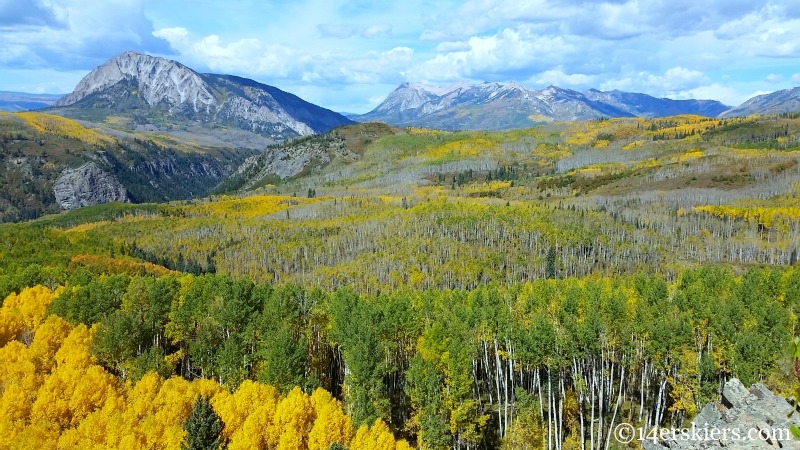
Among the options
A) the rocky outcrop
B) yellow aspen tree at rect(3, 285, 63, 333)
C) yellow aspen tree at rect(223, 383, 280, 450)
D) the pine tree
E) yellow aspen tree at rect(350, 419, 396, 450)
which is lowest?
yellow aspen tree at rect(350, 419, 396, 450)

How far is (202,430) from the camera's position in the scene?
4738 cm

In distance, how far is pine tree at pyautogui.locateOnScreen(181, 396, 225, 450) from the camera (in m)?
47.4

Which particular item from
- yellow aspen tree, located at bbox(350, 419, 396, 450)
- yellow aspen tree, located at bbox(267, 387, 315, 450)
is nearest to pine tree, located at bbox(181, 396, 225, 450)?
yellow aspen tree, located at bbox(267, 387, 315, 450)

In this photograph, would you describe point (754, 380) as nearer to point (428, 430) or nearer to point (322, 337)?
point (428, 430)

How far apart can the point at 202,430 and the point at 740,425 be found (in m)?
41.9

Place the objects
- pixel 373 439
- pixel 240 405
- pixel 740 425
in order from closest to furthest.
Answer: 1. pixel 740 425
2. pixel 373 439
3. pixel 240 405

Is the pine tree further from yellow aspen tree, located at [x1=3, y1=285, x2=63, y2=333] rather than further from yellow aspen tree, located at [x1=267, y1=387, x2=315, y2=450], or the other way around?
yellow aspen tree, located at [x1=3, y1=285, x2=63, y2=333]

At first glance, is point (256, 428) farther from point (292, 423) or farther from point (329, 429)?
point (329, 429)

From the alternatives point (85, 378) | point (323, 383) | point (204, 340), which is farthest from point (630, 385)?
point (85, 378)

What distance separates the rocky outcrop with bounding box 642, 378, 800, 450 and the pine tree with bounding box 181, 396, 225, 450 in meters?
35.5

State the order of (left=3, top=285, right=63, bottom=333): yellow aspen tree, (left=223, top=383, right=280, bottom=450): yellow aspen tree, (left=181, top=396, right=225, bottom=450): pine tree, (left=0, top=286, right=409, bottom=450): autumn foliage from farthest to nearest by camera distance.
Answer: (left=3, top=285, right=63, bottom=333): yellow aspen tree → (left=223, top=383, right=280, bottom=450): yellow aspen tree → (left=0, top=286, right=409, bottom=450): autumn foliage → (left=181, top=396, right=225, bottom=450): pine tree

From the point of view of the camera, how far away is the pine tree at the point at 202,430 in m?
47.4

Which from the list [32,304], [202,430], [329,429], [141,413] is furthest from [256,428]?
[32,304]

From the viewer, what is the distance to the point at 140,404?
54719 millimetres
